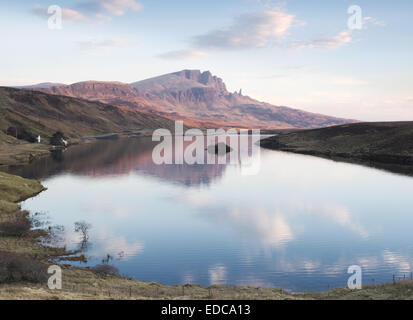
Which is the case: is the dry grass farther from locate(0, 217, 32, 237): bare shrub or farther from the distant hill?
the distant hill

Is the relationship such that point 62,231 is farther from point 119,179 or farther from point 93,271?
point 119,179

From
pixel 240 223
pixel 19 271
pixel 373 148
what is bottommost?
pixel 240 223

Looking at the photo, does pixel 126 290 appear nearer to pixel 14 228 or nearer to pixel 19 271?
pixel 19 271

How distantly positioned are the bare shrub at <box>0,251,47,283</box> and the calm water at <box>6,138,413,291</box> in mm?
9815

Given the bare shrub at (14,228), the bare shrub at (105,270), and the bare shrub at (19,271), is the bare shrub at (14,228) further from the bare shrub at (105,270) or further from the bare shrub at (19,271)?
the bare shrub at (19,271)

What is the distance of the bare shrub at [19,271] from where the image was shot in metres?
27.8

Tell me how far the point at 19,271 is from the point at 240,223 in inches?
1371

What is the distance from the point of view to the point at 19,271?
93.1 ft

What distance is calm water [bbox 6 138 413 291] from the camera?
38.1 m

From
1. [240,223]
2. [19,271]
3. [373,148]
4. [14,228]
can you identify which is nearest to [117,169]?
[240,223]

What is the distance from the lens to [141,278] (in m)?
35.6

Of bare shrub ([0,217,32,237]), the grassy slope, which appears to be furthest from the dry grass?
the grassy slope
